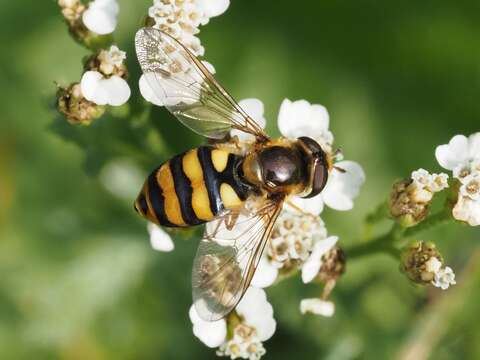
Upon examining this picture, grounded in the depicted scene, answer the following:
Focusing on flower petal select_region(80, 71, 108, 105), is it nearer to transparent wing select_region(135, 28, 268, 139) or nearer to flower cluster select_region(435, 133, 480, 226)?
transparent wing select_region(135, 28, 268, 139)

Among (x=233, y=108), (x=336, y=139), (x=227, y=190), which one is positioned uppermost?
(x=336, y=139)

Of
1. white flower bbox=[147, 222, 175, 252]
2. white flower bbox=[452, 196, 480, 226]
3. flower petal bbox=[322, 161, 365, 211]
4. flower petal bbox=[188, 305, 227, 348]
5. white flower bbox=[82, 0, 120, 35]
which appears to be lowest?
flower petal bbox=[188, 305, 227, 348]

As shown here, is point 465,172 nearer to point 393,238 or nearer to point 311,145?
point 393,238

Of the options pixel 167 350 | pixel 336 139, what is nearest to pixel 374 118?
pixel 336 139

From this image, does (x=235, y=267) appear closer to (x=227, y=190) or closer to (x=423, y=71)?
(x=227, y=190)

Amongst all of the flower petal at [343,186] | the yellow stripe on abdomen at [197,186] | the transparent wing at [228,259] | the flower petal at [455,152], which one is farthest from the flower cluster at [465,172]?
the yellow stripe on abdomen at [197,186]

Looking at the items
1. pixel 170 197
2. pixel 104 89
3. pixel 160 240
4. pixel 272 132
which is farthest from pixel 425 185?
pixel 272 132

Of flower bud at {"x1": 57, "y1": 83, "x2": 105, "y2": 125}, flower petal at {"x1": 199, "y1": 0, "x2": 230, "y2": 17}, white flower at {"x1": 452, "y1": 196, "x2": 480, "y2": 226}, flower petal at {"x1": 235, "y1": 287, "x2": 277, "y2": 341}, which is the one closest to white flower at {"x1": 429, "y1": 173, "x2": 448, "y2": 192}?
white flower at {"x1": 452, "y1": 196, "x2": 480, "y2": 226}
